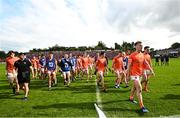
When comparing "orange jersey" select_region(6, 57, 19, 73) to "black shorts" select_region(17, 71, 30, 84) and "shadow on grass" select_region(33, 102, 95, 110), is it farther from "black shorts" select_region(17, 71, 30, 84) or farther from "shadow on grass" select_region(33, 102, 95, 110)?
"shadow on grass" select_region(33, 102, 95, 110)

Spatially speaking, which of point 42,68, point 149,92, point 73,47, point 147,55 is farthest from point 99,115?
point 73,47

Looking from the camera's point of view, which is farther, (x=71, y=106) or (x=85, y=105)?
(x=85, y=105)

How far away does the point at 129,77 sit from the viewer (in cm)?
1299

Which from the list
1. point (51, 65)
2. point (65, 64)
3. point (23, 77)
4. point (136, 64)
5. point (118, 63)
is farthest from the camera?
point (65, 64)

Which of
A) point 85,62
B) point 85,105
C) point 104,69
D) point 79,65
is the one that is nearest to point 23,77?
point 85,105

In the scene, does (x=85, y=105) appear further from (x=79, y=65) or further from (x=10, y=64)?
(x=79, y=65)

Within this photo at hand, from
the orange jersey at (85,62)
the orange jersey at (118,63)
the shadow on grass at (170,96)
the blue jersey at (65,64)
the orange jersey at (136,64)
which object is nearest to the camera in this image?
the orange jersey at (136,64)

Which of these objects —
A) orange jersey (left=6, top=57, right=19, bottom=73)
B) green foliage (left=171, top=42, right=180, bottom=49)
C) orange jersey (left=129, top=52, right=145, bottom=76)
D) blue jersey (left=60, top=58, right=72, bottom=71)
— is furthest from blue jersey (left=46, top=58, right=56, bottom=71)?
green foliage (left=171, top=42, right=180, bottom=49)

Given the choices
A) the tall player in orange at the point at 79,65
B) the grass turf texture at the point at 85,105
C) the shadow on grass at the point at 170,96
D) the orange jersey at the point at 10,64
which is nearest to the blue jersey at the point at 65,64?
the orange jersey at the point at 10,64

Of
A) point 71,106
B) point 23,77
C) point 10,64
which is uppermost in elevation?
point 10,64

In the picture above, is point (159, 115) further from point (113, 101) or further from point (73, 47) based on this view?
point (73, 47)

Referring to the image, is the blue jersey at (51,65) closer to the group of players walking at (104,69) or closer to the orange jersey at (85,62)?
the group of players walking at (104,69)

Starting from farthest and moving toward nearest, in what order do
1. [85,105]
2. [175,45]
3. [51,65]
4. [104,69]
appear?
[175,45] → [51,65] → [104,69] → [85,105]

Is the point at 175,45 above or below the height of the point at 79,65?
above
